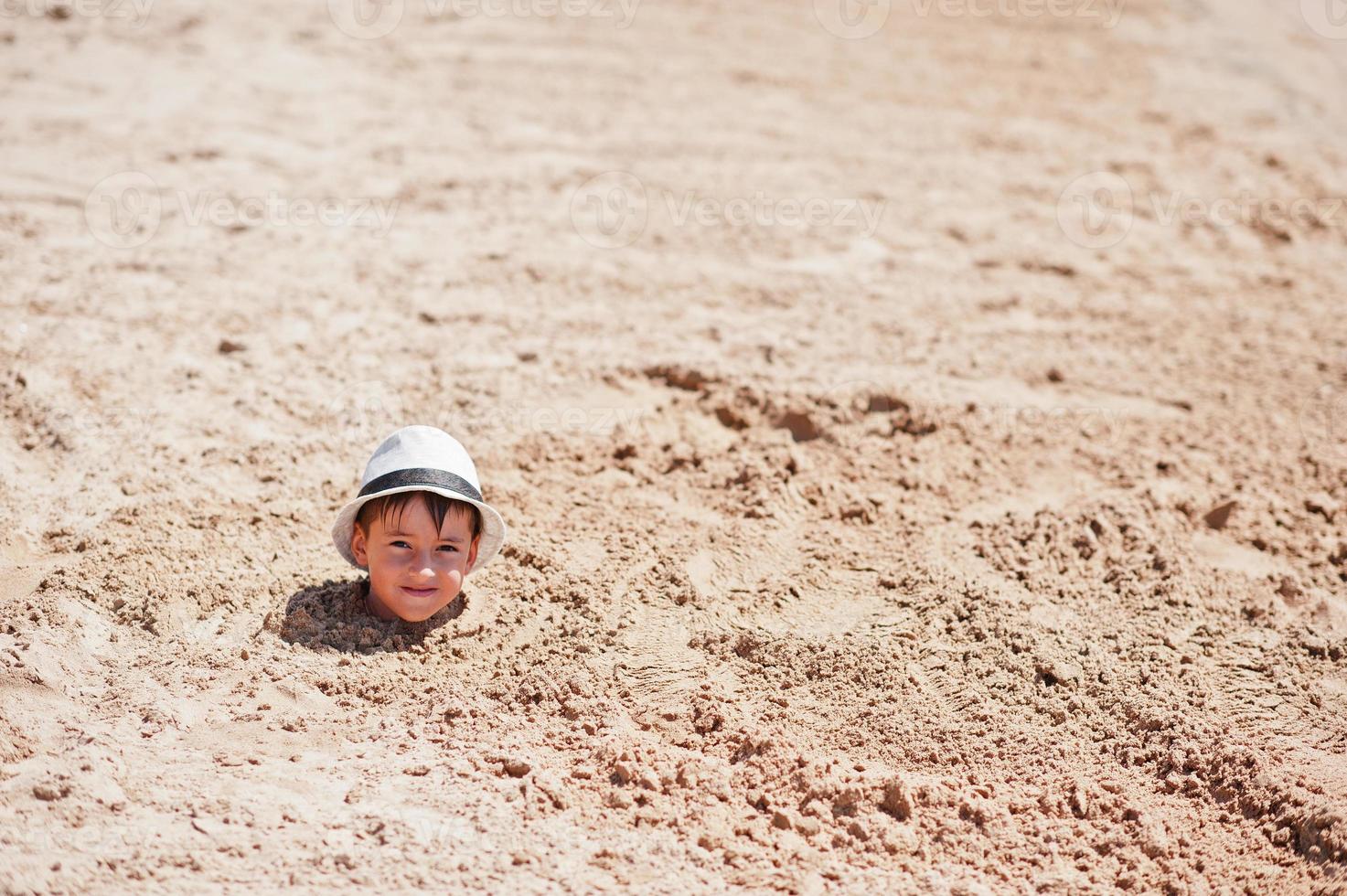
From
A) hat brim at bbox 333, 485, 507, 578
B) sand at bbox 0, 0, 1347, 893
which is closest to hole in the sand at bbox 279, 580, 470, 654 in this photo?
sand at bbox 0, 0, 1347, 893

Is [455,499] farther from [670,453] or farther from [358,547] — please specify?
[670,453]

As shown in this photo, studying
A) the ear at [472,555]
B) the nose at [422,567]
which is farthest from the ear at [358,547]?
the ear at [472,555]

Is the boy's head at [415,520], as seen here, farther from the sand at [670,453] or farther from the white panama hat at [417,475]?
the sand at [670,453]

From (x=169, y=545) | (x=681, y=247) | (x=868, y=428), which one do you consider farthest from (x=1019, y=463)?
(x=169, y=545)

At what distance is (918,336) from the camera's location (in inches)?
181

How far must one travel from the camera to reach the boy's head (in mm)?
2791

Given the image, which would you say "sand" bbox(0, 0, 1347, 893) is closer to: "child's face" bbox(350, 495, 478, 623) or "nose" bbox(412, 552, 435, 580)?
"child's face" bbox(350, 495, 478, 623)

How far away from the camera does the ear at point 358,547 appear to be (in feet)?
9.62

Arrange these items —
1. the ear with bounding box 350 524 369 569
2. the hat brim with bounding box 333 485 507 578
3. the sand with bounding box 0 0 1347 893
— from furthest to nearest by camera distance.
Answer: the ear with bounding box 350 524 369 569 < the hat brim with bounding box 333 485 507 578 < the sand with bounding box 0 0 1347 893

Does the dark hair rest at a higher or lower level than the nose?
higher

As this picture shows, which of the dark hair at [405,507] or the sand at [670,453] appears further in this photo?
the dark hair at [405,507]

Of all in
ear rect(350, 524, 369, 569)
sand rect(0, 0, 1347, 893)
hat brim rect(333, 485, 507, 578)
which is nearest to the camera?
sand rect(0, 0, 1347, 893)

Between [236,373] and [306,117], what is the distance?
Answer: 6.94ft

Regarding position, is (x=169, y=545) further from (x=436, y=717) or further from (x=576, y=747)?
(x=576, y=747)
